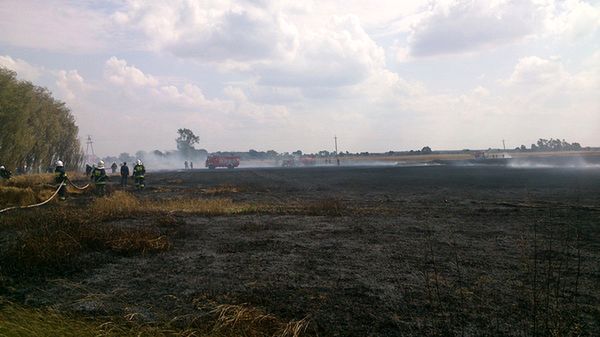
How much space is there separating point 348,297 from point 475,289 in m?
1.79

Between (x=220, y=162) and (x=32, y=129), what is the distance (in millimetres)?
38574

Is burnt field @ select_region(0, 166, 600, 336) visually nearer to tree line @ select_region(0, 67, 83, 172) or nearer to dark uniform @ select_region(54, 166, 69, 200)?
dark uniform @ select_region(54, 166, 69, 200)

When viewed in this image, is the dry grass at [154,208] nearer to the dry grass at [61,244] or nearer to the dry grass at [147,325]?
the dry grass at [61,244]

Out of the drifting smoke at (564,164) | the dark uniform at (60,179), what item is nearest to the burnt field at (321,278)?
the dark uniform at (60,179)

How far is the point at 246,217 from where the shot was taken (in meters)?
12.8

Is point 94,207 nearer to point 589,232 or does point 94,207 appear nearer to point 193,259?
point 193,259

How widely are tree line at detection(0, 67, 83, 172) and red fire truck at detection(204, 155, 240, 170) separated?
23736 millimetres

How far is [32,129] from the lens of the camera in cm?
3631

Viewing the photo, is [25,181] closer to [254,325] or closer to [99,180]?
[99,180]

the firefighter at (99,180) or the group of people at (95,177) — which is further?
the firefighter at (99,180)

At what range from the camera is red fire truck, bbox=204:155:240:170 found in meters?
72.6

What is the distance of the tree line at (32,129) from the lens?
3122 centimetres

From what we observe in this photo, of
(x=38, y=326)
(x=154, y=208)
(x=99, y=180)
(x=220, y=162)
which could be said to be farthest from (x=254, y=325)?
(x=220, y=162)

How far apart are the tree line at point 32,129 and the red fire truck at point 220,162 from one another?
23.7m
